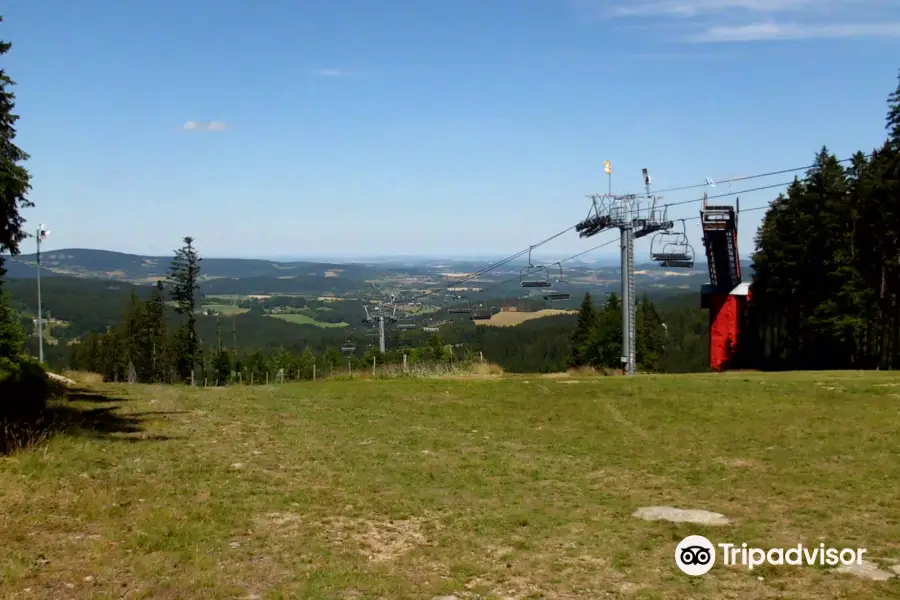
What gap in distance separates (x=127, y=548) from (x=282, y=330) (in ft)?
589

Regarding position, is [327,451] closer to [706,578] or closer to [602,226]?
[706,578]

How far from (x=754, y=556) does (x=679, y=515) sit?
1.69 metres

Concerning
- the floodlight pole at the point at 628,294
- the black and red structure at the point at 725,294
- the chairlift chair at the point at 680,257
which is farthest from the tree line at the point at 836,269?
the floodlight pole at the point at 628,294

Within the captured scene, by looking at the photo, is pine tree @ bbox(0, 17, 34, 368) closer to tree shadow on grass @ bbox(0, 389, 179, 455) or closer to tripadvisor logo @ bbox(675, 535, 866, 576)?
tree shadow on grass @ bbox(0, 389, 179, 455)

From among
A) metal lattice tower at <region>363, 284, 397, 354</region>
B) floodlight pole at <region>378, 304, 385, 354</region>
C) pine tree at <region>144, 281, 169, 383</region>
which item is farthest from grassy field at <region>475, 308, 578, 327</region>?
floodlight pole at <region>378, 304, 385, 354</region>

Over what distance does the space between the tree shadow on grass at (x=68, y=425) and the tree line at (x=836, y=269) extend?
35.9m

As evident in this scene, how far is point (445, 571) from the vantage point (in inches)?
293

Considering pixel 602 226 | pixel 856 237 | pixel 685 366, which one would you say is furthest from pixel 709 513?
pixel 685 366

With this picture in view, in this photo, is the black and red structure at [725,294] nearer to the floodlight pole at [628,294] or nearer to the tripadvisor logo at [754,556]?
the floodlight pole at [628,294]

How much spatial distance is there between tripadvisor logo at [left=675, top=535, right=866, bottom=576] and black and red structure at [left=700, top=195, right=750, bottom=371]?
106 feet

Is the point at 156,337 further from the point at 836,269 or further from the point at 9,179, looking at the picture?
the point at 9,179

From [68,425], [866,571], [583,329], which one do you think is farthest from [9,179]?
[583,329]

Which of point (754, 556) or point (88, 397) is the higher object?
point (754, 556)

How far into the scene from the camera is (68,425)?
1410 cm
